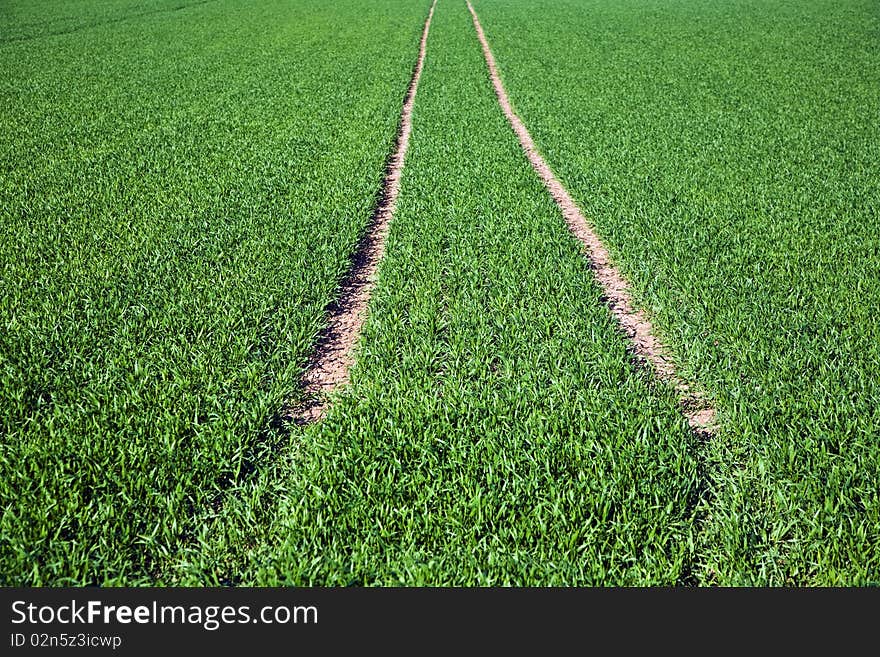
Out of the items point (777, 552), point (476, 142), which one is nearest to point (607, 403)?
point (777, 552)

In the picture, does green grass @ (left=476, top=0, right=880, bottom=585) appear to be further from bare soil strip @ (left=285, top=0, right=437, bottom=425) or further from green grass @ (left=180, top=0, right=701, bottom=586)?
bare soil strip @ (left=285, top=0, right=437, bottom=425)

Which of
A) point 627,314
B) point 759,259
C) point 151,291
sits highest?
point 151,291

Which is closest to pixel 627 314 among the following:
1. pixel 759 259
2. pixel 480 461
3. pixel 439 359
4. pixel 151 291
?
pixel 759 259

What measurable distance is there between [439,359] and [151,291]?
2775mm

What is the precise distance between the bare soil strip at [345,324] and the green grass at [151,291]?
152 mm

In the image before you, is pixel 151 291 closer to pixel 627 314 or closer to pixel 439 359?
pixel 439 359

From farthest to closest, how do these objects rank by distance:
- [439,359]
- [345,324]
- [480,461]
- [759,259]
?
[759,259] → [345,324] → [439,359] → [480,461]

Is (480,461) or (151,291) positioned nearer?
(480,461)

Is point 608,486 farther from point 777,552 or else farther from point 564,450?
point 777,552

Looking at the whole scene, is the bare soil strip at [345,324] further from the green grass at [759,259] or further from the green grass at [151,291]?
the green grass at [759,259]

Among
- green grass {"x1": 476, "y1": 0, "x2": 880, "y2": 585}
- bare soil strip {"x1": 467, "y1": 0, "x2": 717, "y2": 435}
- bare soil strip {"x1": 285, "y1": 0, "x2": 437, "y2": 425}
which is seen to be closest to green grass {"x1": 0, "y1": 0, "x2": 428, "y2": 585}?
bare soil strip {"x1": 285, "y1": 0, "x2": 437, "y2": 425}

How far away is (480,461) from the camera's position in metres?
3.07

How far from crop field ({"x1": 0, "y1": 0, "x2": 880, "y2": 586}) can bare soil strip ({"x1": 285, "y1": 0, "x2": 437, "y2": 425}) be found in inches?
3.1

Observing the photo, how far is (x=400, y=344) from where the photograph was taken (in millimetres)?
4293
